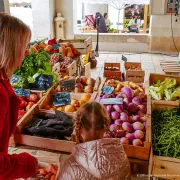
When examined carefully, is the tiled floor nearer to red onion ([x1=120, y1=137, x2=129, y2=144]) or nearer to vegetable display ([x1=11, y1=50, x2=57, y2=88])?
vegetable display ([x1=11, y1=50, x2=57, y2=88])

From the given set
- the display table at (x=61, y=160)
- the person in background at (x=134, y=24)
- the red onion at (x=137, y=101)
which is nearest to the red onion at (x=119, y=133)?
the display table at (x=61, y=160)

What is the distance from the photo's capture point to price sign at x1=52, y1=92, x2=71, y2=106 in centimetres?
236

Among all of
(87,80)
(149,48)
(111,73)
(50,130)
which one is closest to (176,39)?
(149,48)

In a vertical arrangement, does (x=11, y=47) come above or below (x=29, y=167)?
above

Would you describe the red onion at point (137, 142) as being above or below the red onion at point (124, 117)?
below

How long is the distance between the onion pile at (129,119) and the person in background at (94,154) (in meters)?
0.35

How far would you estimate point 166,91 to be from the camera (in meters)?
2.85

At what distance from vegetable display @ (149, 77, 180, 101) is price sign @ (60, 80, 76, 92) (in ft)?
3.05

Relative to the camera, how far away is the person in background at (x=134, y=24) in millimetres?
9172

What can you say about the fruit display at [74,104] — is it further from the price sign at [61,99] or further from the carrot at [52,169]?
the carrot at [52,169]

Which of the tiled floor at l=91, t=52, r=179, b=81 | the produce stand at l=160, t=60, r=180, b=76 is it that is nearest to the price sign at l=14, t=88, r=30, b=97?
the produce stand at l=160, t=60, r=180, b=76

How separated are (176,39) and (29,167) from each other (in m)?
7.59

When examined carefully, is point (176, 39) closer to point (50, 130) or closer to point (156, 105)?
point (156, 105)

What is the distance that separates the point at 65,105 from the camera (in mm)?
2363
